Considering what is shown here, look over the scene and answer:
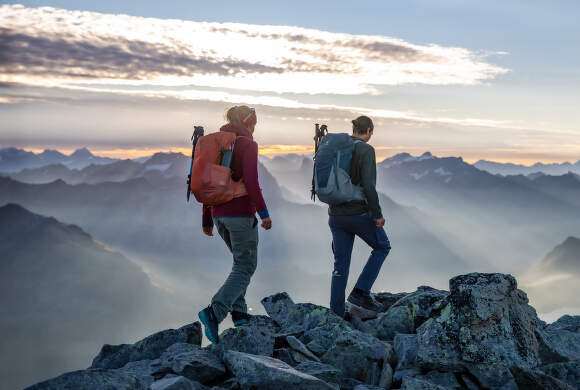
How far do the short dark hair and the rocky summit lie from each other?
2969 mm

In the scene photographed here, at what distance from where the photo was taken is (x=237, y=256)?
7219mm

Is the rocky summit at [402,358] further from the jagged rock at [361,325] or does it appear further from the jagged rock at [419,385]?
the jagged rock at [361,325]

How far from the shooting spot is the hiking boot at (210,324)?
681 centimetres

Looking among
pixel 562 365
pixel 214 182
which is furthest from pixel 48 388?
pixel 562 365

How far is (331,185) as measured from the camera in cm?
739

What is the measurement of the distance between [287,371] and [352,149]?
12.7 feet

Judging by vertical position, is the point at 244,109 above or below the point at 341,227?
above

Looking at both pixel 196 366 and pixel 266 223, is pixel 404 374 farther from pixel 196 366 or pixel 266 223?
pixel 266 223

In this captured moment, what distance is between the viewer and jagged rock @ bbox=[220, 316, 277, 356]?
655 centimetres

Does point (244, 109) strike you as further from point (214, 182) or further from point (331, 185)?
point (331, 185)

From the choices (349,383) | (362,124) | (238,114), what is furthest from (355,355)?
(238,114)

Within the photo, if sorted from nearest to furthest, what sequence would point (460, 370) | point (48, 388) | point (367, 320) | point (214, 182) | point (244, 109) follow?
point (48, 388), point (460, 370), point (214, 182), point (244, 109), point (367, 320)

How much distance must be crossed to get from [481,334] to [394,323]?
2065 millimetres

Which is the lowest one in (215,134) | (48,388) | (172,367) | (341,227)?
(172,367)
